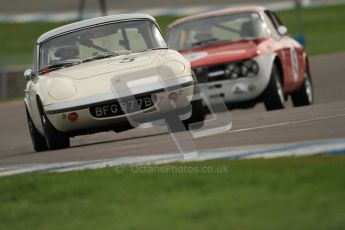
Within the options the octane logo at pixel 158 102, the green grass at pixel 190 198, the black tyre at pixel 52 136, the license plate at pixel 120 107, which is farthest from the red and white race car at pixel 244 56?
the green grass at pixel 190 198

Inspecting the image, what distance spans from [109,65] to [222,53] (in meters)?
3.89

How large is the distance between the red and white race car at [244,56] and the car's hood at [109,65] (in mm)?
3164

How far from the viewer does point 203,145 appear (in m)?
10.1

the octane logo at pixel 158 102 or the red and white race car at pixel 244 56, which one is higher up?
the octane logo at pixel 158 102

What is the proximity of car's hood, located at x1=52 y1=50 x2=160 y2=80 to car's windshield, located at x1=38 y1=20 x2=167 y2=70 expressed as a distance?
0.34m

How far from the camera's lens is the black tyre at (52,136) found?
12.0m

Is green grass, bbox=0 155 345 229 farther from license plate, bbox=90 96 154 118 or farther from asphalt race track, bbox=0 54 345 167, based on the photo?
Result: license plate, bbox=90 96 154 118

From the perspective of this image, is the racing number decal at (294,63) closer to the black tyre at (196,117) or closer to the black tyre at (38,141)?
the black tyre at (196,117)

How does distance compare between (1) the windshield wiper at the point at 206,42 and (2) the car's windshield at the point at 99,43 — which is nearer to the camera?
(2) the car's windshield at the point at 99,43

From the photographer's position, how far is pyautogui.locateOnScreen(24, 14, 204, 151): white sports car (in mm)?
11562

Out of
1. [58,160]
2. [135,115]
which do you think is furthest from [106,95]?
[58,160]

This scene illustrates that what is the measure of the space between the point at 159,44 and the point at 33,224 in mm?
6182

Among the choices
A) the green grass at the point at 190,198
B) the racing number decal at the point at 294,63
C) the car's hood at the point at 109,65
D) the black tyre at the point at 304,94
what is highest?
the green grass at the point at 190,198

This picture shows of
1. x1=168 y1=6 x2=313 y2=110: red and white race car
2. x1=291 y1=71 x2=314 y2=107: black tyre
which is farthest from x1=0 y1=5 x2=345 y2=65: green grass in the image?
x1=168 y1=6 x2=313 y2=110: red and white race car
